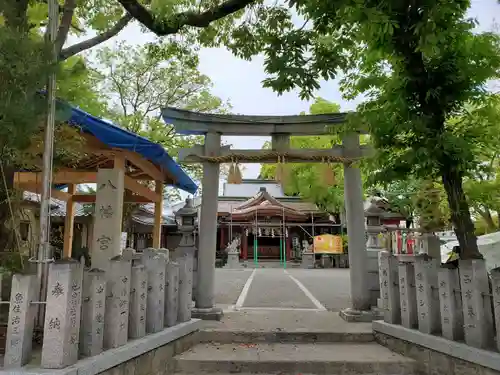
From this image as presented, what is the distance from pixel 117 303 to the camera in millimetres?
3590

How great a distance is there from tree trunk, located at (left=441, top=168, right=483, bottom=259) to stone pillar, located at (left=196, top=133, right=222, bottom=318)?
3.94m

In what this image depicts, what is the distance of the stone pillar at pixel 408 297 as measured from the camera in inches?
190

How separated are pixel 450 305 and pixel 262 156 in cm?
392

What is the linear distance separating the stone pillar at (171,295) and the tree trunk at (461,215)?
11.2 feet

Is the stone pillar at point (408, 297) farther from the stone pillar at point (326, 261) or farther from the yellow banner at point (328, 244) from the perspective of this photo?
the stone pillar at point (326, 261)

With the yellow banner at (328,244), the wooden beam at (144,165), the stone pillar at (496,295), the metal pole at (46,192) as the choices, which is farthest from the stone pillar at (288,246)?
the metal pole at (46,192)

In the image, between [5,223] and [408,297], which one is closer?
[5,223]

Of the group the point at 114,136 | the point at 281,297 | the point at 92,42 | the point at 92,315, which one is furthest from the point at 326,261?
the point at 92,315

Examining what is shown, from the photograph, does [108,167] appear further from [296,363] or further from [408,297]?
[408,297]

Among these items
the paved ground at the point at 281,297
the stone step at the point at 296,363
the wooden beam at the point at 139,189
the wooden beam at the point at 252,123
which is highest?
the wooden beam at the point at 252,123

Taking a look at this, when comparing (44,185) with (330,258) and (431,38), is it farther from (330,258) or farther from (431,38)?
(330,258)

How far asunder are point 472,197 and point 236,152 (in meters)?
3.82

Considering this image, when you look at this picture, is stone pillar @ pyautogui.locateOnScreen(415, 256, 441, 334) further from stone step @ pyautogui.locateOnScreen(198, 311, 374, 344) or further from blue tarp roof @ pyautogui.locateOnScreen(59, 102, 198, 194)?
blue tarp roof @ pyautogui.locateOnScreen(59, 102, 198, 194)

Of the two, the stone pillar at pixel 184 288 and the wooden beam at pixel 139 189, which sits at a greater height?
the wooden beam at pixel 139 189
